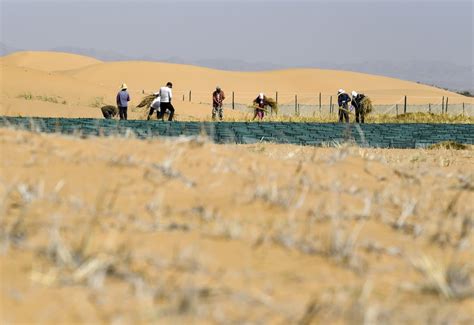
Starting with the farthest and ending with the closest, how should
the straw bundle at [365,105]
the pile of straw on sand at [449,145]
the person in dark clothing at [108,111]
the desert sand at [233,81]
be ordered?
the desert sand at [233,81] → the person in dark clothing at [108,111] → the straw bundle at [365,105] → the pile of straw on sand at [449,145]

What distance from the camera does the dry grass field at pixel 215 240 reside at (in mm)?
3236

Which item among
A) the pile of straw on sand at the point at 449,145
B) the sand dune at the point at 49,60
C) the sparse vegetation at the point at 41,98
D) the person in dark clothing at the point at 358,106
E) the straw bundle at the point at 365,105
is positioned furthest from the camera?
the sand dune at the point at 49,60

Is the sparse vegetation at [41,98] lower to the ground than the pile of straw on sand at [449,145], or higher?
higher

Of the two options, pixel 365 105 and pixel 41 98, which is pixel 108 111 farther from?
pixel 41 98

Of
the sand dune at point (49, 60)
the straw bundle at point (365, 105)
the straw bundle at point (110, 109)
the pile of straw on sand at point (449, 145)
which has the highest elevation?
the sand dune at point (49, 60)

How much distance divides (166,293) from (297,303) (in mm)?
519

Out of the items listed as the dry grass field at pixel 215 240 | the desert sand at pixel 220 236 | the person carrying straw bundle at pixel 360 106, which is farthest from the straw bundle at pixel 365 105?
the dry grass field at pixel 215 240

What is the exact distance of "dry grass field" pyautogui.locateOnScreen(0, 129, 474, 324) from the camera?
324 cm

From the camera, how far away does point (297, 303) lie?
332 centimetres

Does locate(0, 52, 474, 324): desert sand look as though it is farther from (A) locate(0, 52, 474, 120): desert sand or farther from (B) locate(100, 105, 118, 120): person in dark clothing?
(A) locate(0, 52, 474, 120): desert sand

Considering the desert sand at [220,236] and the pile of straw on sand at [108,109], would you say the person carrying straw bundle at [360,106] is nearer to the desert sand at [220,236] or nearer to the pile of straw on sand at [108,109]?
the pile of straw on sand at [108,109]

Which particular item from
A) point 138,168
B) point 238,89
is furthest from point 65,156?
point 238,89

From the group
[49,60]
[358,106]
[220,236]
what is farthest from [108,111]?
[49,60]

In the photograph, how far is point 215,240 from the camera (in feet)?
13.1
